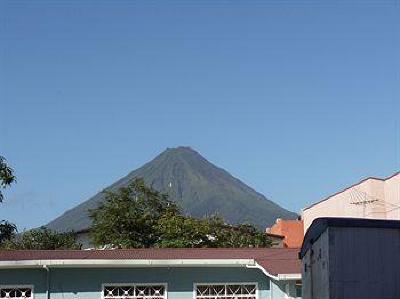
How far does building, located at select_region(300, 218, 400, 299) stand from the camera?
826 centimetres

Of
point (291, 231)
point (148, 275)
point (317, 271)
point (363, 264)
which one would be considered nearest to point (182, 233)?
point (148, 275)

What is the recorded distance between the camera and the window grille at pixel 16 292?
16672mm

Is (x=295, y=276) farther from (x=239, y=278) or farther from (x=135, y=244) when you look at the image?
(x=135, y=244)

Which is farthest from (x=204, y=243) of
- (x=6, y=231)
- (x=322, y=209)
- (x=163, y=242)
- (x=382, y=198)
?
(x=6, y=231)

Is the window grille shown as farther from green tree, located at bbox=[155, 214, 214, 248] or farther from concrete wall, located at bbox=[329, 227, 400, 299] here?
green tree, located at bbox=[155, 214, 214, 248]

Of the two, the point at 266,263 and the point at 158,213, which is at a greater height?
the point at 158,213

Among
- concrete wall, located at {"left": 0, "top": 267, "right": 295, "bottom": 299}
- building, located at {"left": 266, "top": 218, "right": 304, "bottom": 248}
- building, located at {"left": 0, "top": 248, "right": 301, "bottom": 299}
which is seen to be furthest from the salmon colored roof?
building, located at {"left": 266, "top": 218, "right": 304, "bottom": 248}

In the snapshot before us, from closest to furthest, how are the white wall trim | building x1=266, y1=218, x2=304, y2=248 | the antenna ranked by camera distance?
the white wall trim < the antenna < building x1=266, y1=218, x2=304, y2=248

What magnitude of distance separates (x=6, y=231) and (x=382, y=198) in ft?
81.2

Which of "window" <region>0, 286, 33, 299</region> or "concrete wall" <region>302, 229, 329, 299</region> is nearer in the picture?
"concrete wall" <region>302, 229, 329, 299</region>

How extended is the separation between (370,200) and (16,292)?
23.2 m

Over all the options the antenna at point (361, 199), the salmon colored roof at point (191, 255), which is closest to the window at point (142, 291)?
the salmon colored roof at point (191, 255)

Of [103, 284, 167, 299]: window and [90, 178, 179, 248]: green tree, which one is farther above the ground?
[90, 178, 179, 248]: green tree

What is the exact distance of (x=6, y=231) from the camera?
14695mm
